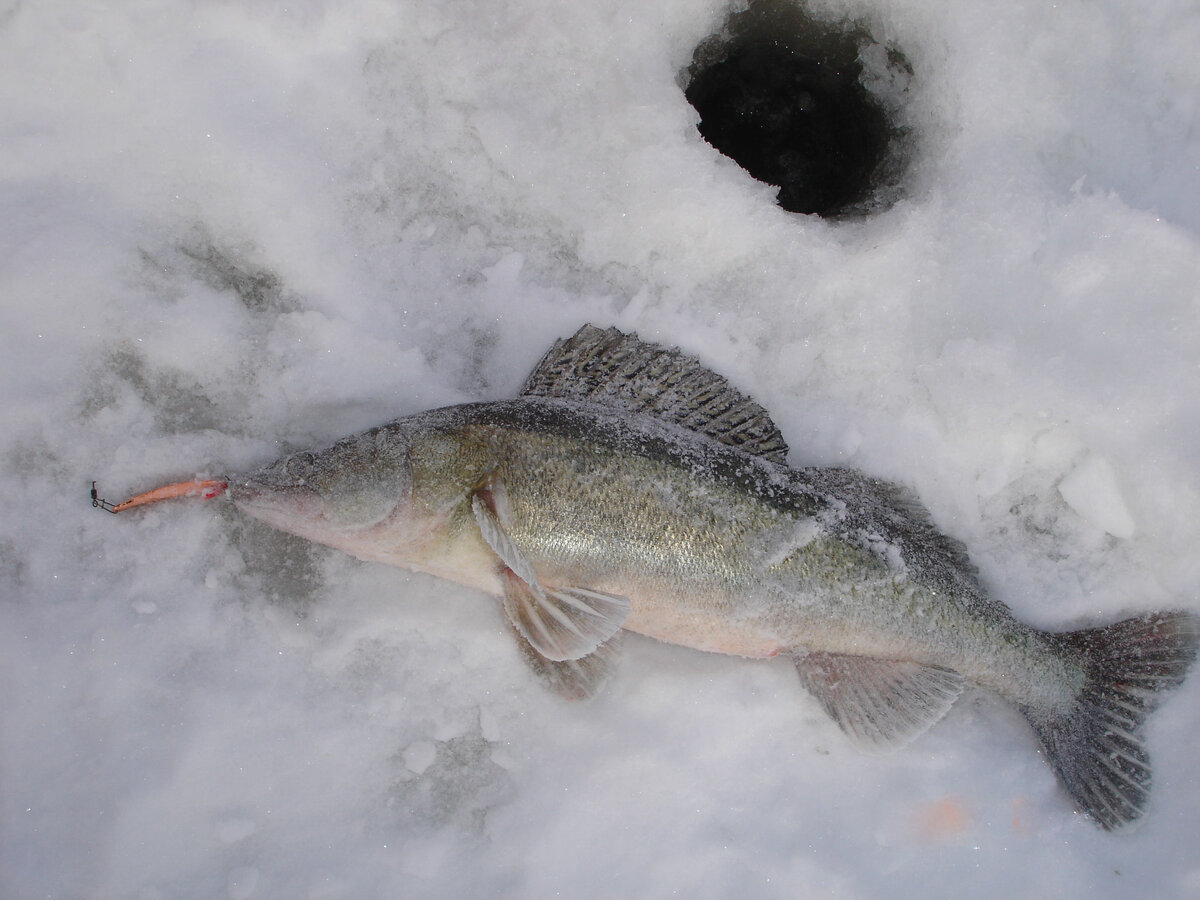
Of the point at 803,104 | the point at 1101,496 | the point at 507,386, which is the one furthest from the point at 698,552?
the point at 803,104

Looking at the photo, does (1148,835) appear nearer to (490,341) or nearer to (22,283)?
(490,341)

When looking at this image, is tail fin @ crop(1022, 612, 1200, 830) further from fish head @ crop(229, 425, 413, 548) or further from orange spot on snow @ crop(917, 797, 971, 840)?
fish head @ crop(229, 425, 413, 548)

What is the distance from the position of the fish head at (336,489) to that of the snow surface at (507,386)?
41 centimetres

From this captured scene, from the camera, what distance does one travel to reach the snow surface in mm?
2588

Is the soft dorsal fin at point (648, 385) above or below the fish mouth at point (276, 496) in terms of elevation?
above

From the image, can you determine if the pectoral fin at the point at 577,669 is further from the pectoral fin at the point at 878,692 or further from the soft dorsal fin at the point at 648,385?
the soft dorsal fin at the point at 648,385

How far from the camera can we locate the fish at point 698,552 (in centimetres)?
240

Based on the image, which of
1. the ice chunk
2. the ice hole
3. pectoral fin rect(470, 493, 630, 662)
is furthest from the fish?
the ice hole

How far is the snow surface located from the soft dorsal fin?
13.9 inches

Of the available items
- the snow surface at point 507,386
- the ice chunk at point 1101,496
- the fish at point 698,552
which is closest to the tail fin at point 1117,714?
the fish at point 698,552

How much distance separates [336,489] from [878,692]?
192 cm

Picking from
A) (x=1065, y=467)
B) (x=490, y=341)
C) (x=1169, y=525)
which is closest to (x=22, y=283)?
(x=490, y=341)

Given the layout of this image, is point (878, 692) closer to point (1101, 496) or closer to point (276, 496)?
point (1101, 496)

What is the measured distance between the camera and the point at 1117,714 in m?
2.64
